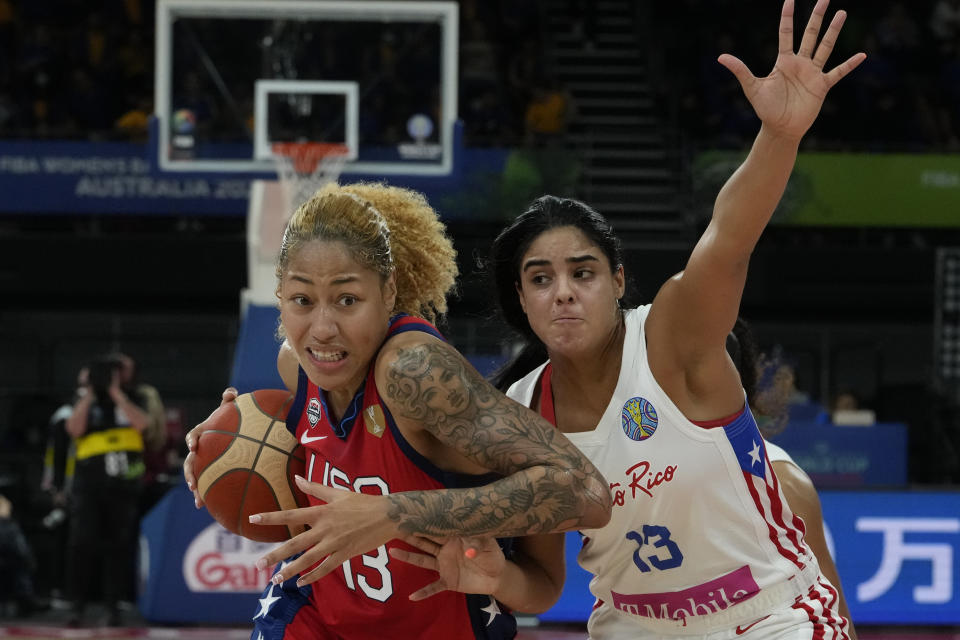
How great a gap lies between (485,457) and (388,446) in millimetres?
256

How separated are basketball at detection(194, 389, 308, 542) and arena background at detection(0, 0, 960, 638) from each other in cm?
730

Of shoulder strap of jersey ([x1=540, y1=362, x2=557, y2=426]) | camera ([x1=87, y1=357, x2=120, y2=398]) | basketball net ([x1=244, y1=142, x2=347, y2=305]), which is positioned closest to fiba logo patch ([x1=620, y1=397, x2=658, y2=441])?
shoulder strap of jersey ([x1=540, y1=362, x2=557, y2=426])

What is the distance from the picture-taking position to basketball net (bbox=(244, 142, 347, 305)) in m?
8.71

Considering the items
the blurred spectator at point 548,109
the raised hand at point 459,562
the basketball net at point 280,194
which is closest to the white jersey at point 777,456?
the raised hand at point 459,562

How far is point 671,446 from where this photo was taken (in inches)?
118

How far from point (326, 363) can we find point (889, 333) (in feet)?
39.6

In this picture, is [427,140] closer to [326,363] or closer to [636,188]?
[636,188]

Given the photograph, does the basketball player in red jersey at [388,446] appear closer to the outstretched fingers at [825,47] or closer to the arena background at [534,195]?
the outstretched fingers at [825,47]

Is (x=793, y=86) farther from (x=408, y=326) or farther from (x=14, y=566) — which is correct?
(x=14, y=566)

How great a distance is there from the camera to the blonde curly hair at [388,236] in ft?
9.32

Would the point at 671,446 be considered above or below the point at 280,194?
below

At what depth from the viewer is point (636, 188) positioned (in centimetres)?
1403

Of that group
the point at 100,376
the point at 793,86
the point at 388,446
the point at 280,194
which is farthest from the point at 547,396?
the point at 280,194

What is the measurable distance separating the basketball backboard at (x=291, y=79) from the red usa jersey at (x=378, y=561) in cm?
605
